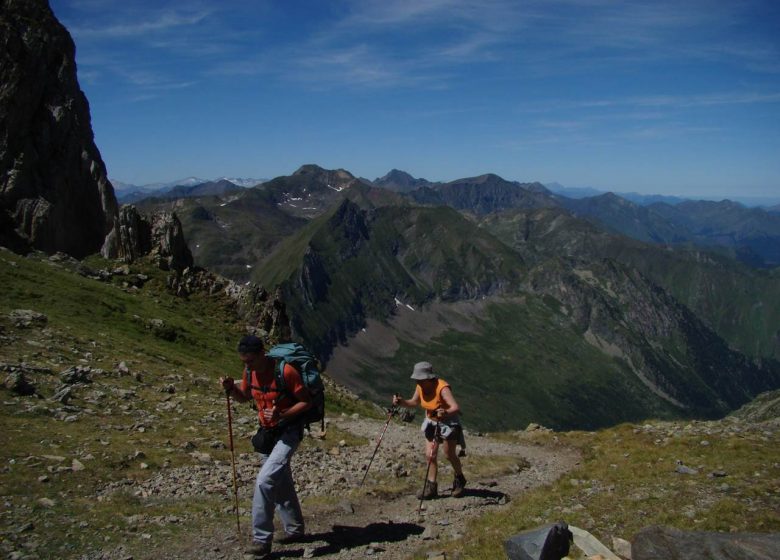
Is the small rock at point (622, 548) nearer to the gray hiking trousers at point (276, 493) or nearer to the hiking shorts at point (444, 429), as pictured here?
the hiking shorts at point (444, 429)

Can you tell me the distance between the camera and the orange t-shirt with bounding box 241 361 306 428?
494 inches

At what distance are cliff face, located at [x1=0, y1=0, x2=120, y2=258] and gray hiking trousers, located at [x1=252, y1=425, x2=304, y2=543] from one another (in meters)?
44.9

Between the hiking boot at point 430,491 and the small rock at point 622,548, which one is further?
the hiking boot at point 430,491

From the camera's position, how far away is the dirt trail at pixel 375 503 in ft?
42.0

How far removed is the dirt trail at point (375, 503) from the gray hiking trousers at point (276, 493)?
0.62 m

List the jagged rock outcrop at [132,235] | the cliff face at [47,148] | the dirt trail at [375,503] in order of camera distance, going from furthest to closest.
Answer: the cliff face at [47,148] < the jagged rock outcrop at [132,235] < the dirt trail at [375,503]

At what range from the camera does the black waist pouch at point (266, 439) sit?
1266 centimetres

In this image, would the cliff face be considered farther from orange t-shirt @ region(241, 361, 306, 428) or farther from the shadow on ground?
the shadow on ground

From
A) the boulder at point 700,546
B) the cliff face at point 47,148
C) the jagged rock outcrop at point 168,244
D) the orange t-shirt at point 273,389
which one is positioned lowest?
the boulder at point 700,546

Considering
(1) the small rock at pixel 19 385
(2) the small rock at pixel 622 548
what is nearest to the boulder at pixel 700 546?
(2) the small rock at pixel 622 548

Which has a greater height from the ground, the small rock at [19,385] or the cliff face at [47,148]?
the cliff face at [47,148]

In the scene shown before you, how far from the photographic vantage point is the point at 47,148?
5875 centimetres

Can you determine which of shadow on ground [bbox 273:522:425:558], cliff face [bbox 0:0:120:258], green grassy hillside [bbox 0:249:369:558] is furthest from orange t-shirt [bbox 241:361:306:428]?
cliff face [bbox 0:0:120:258]

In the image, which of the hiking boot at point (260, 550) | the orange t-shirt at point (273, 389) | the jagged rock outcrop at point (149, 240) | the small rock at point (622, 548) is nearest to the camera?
the small rock at point (622, 548)
